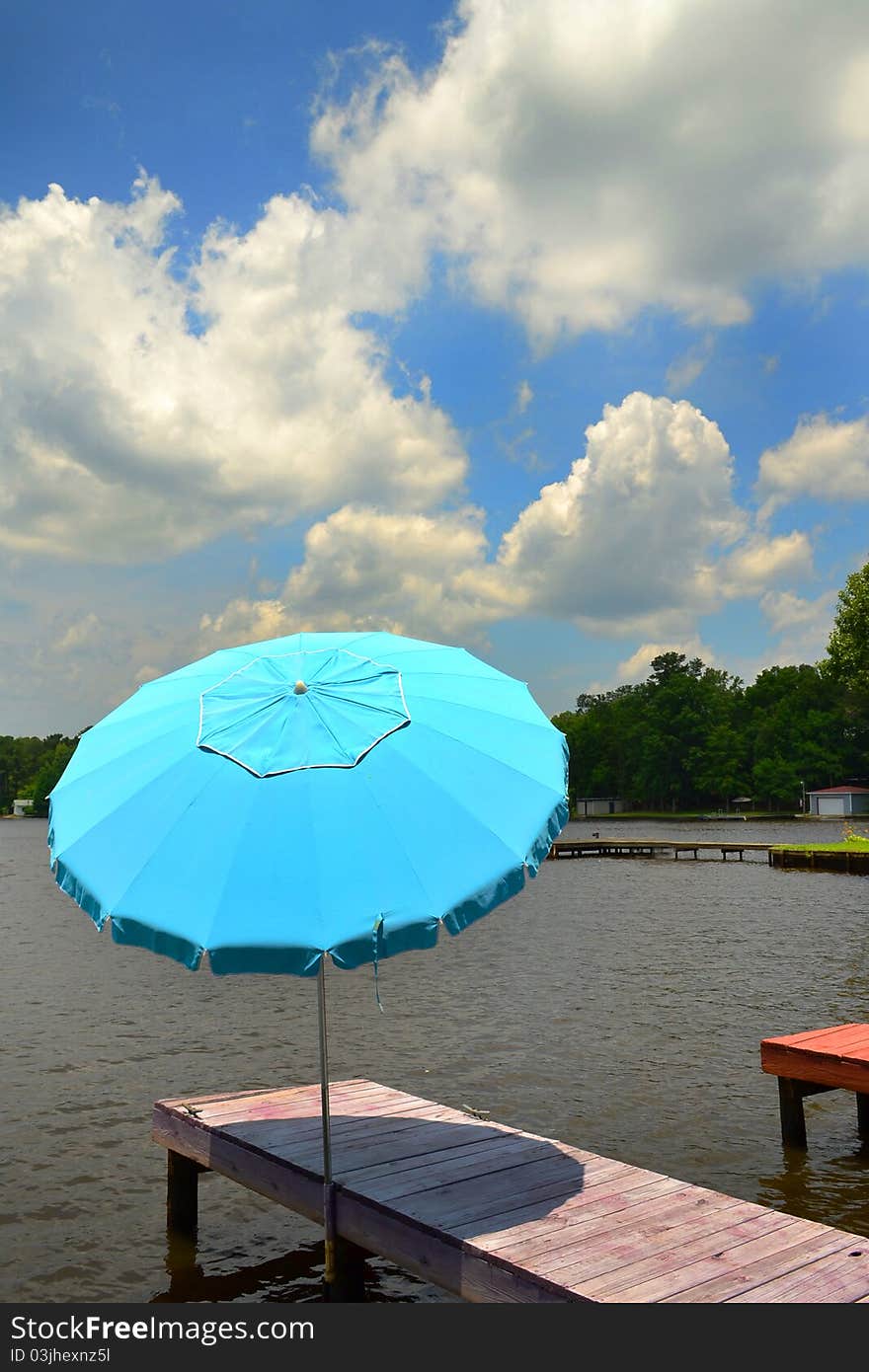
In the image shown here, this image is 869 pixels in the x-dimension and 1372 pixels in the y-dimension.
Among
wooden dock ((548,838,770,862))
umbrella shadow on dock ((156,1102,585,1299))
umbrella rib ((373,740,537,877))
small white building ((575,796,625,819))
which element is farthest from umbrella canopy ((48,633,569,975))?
small white building ((575,796,625,819))

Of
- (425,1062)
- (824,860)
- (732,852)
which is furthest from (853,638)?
(425,1062)

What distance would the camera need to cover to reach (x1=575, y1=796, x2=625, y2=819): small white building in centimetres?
16250

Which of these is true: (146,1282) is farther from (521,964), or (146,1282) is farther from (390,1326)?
(521,964)

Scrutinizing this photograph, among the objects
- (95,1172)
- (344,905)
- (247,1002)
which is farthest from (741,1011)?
(344,905)

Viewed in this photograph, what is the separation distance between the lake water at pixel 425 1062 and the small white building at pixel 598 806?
428 feet

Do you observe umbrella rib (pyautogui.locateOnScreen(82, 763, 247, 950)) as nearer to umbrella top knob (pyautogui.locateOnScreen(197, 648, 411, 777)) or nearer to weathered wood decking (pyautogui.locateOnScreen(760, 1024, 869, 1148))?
umbrella top knob (pyautogui.locateOnScreen(197, 648, 411, 777))

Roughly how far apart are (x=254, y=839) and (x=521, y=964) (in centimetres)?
2150

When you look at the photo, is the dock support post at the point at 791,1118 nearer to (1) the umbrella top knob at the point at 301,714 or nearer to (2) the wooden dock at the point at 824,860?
(1) the umbrella top knob at the point at 301,714

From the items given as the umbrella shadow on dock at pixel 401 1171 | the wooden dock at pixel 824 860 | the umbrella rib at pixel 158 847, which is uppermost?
the umbrella rib at pixel 158 847

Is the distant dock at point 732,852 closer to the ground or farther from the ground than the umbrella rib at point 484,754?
closer to the ground

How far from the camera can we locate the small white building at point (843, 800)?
117 metres

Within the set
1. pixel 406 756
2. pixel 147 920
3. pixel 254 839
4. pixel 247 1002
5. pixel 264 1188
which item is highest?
pixel 406 756

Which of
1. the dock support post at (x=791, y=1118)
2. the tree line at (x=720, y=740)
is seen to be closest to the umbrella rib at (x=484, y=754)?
the dock support post at (x=791, y=1118)

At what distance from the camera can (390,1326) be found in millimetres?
5121
